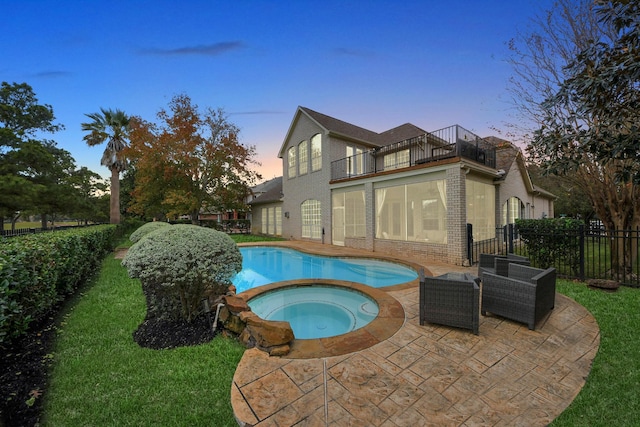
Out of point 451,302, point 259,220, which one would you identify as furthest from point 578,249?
point 259,220

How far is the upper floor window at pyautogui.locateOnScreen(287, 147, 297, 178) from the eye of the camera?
738 inches

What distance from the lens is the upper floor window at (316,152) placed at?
53.4 ft

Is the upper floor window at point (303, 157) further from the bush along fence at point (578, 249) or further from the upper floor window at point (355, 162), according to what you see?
the bush along fence at point (578, 249)

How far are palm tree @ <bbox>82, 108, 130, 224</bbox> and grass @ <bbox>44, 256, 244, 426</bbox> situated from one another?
27.3m

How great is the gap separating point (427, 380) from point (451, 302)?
1.44 m

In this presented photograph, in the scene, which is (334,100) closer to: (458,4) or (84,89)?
(458,4)

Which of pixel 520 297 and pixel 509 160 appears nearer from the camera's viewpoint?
pixel 520 297

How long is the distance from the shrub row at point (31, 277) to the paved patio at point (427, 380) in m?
2.96

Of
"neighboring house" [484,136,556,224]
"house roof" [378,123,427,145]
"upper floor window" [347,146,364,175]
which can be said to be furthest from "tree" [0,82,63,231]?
"neighboring house" [484,136,556,224]

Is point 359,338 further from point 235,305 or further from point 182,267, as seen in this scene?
point 182,267

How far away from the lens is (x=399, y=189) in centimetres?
1157

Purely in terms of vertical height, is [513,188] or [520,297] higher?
[513,188]

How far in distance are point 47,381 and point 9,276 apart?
4.40ft

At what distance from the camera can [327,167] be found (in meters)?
15.5
